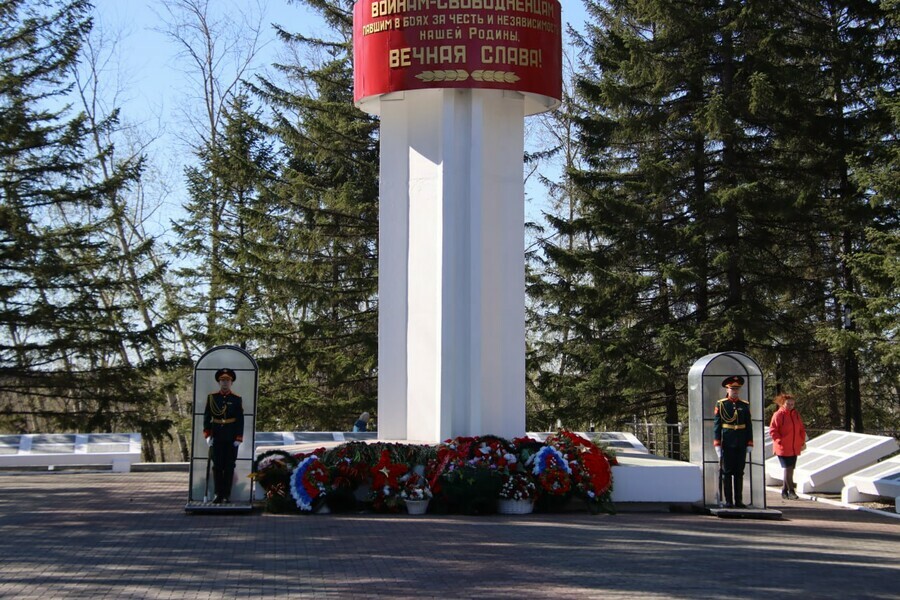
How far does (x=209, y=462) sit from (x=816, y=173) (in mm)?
19170

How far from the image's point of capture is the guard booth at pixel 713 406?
15.6 meters

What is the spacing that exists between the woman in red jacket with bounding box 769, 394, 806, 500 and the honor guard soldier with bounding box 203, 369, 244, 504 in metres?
8.16

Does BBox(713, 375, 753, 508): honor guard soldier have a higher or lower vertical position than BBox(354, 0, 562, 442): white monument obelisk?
lower

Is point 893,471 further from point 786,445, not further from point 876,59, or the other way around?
point 876,59

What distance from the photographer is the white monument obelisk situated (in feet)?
55.7

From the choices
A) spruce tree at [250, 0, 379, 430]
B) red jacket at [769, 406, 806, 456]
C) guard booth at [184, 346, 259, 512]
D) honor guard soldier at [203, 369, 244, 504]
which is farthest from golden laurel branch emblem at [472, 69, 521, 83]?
spruce tree at [250, 0, 379, 430]

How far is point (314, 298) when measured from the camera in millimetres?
30812

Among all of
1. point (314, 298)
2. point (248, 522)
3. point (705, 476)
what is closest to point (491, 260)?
point (705, 476)

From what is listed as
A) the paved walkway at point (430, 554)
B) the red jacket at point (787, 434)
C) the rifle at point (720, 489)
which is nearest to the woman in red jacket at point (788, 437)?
the red jacket at point (787, 434)

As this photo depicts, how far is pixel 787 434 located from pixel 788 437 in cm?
5

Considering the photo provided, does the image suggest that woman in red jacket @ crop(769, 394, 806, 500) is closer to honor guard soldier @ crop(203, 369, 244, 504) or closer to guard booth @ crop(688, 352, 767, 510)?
guard booth @ crop(688, 352, 767, 510)

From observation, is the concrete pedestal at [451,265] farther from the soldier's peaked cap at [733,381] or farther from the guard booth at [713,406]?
the soldier's peaked cap at [733,381]

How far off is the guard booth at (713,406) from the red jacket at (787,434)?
6.22 feet

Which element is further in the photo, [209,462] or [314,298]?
[314,298]
